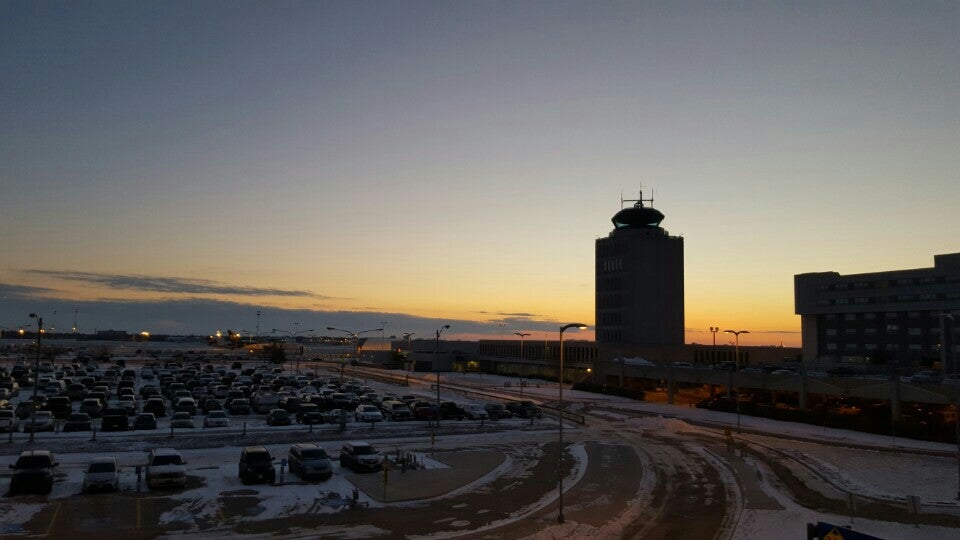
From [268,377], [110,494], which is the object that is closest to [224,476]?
[110,494]

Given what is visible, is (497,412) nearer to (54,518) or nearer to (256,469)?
(256,469)

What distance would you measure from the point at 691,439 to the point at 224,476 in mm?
34372

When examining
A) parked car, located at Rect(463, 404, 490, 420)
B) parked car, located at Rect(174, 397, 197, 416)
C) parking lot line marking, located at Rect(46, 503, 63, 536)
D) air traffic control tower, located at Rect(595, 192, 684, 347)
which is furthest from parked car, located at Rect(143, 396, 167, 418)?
air traffic control tower, located at Rect(595, 192, 684, 347)

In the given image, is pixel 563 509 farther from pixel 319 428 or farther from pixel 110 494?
pixel 319 428

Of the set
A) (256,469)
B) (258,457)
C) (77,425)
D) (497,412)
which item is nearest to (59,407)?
(77,425)

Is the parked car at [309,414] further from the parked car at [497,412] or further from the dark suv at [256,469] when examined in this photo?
the dark suv at [256,469]

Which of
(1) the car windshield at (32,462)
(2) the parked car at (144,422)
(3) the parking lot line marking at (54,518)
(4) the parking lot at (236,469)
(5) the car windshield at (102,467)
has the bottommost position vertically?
(4) the parking lot at (236,469)

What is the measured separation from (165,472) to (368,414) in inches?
1107

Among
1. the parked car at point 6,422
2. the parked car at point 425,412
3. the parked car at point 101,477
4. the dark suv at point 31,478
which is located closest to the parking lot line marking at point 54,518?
the parked car at point 101,477

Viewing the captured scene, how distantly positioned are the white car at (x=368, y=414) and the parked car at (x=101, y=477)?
27.8m

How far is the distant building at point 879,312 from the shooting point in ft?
348

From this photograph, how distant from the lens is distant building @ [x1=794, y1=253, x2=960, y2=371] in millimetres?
105938

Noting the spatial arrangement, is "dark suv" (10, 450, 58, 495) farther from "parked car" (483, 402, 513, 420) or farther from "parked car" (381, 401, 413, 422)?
"parked car" (483, 402, 513, 420)

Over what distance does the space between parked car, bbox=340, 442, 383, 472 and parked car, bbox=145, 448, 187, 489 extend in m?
8.43
